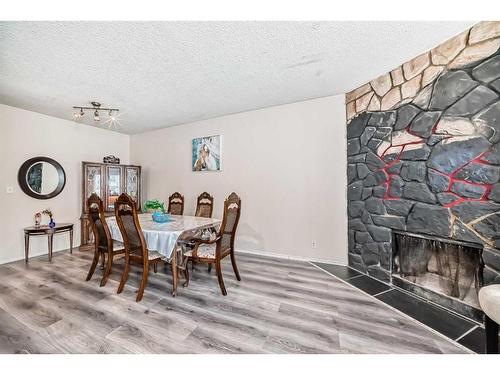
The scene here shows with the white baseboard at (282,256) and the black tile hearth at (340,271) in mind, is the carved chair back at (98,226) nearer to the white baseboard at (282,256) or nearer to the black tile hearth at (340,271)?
the white baseboard at (282,256)

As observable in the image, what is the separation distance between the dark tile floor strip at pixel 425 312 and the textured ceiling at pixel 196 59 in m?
2.56

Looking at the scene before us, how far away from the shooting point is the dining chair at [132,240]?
2324 mm

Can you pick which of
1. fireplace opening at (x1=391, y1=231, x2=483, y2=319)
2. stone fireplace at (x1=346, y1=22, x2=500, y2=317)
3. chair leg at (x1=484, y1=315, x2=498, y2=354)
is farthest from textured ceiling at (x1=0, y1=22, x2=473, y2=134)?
chair leg at (x1=484, y1=315, x2=498, y2=354)

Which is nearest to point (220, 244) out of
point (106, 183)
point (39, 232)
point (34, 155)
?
point (39, 232)

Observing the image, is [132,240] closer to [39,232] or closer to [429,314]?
[39,232]

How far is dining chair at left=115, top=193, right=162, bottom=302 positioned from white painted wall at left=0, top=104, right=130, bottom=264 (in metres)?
2.74

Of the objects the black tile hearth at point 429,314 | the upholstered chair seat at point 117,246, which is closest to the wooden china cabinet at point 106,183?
the upholstered chair seat at point 117,246

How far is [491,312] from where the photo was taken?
1.37 meters
